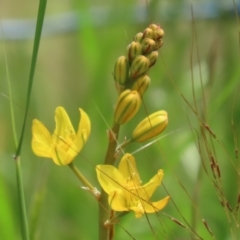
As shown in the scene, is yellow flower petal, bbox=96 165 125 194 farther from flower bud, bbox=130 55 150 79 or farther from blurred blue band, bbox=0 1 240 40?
blurred blue band, bbox=0 1 240 40

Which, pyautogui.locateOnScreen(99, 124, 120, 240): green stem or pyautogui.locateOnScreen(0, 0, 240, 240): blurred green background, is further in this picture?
pyautogui.locateOnScreen(0, 0, 240, 240): blurred green background

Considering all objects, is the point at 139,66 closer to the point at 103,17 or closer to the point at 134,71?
the point at 134,71

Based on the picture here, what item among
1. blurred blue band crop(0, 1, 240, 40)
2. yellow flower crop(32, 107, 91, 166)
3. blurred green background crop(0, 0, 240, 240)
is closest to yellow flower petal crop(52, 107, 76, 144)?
yellow flower crop(32, 107, 91, 166)

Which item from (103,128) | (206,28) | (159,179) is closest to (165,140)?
(103,128)

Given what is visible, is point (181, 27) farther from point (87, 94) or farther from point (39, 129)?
point (39, 129)

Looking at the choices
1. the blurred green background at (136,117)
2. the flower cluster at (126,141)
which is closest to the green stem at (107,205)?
the flower cluster at (126,141)

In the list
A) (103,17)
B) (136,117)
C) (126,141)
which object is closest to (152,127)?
(126,141)
